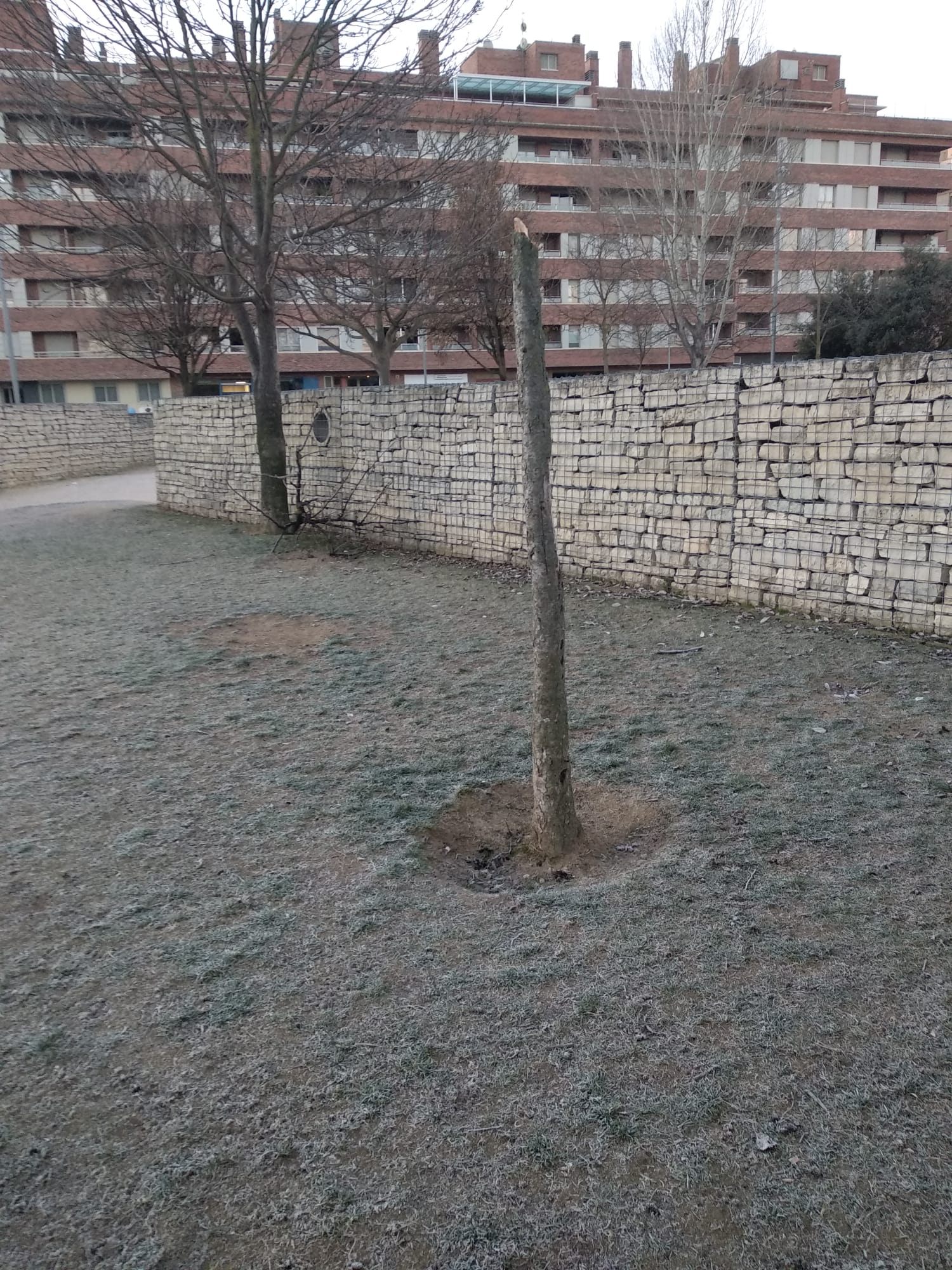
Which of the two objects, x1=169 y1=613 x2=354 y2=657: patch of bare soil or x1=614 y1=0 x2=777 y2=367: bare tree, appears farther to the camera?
x1=614 y1=0 x2=777 y2=367: bare tree

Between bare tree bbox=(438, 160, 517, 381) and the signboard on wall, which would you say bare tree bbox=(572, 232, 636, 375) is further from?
the signboard on wall

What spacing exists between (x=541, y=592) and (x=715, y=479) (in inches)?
159

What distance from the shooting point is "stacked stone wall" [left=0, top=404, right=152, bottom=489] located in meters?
22.5

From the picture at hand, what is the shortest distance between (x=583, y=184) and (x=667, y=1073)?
4197 centimetres

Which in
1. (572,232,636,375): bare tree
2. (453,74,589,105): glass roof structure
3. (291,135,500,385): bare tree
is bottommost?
(291,135,500,385): bare tree

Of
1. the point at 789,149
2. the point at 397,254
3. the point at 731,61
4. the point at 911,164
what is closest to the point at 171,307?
the point at 397,254

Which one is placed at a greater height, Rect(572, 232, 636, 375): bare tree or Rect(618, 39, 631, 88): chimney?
Rect(618, 39, 631, 88): chimney

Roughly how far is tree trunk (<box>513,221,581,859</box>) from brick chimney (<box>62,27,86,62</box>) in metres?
9.34

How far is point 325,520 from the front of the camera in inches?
431

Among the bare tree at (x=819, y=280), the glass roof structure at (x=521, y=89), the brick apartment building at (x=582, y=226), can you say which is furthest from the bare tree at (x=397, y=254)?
the glass roof structure at (x=521, y=89)

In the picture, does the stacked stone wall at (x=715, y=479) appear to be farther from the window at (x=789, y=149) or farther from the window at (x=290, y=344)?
the window at (x=290, y=344)

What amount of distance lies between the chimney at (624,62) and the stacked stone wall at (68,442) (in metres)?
36.6

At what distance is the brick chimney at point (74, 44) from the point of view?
9641 mm

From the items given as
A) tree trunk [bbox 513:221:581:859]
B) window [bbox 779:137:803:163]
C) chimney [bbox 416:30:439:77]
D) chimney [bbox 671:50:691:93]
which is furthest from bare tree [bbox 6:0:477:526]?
window [bbox 779:137:803:163]
